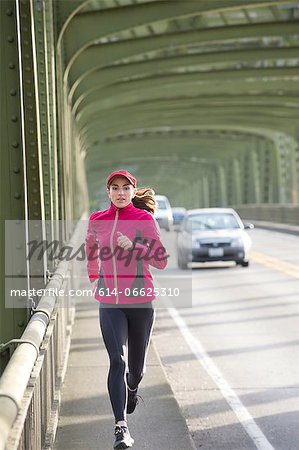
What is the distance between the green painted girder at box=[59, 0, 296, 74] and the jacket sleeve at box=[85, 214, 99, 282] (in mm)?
15771

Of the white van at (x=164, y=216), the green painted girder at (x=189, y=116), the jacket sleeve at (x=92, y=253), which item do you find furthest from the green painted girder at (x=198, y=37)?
the green painted girder at (x=189, y=116)

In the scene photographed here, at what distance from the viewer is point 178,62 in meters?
29.5

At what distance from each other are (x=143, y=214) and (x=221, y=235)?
17.5 m

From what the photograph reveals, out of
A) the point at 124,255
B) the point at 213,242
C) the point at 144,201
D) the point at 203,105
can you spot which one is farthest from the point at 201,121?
the point at 124,255

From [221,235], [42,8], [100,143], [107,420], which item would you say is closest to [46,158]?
[42,8]

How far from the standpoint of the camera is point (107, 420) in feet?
24.0

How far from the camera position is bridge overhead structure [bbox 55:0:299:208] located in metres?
22.2

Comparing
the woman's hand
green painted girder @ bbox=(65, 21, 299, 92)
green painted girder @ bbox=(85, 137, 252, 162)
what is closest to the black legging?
the woman's hand

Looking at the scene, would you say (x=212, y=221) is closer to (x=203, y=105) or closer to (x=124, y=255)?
(x=124, y=255)

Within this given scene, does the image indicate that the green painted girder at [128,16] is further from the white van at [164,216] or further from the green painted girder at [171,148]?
the green painted girder at [171,148]

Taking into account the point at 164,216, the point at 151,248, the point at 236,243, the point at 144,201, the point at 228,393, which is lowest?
the point at 228,393

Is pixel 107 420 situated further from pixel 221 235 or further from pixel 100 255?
pixel 221 235

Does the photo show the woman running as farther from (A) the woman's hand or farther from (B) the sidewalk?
(B) the sidewalk

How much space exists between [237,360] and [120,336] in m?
4.34
